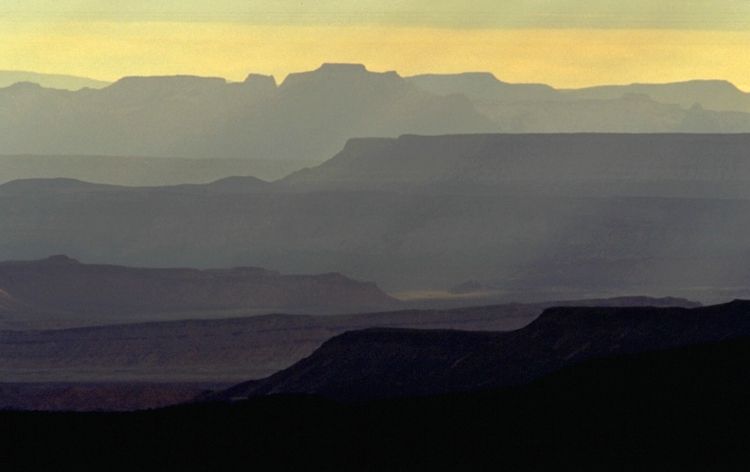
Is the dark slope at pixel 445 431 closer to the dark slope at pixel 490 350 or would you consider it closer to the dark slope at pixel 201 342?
the dark slope at pixel 490 350

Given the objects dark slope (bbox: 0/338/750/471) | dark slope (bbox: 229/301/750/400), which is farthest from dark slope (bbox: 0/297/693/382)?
dark slope (bbox: 0/338/750/471)

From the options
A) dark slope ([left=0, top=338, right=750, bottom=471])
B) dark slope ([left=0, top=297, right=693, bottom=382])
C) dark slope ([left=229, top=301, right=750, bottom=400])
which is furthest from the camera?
dark slope ([left=0, top=297, right=693, bottom=382])

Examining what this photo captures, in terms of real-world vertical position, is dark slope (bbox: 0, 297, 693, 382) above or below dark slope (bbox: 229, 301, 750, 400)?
above

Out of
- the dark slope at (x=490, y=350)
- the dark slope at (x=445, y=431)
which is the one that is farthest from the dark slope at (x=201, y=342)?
the dark slope at (x=445, y=431)

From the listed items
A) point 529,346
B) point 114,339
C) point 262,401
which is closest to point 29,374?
point 114,339

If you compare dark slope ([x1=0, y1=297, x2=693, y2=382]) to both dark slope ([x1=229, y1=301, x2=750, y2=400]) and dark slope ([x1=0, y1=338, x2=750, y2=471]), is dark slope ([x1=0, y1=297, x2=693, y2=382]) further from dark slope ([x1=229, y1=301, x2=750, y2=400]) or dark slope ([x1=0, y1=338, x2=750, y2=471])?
dark slope ([x1=0, y1=338, x2=750, y2=471])

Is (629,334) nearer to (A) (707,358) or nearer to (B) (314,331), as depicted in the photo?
(A) (707,358)

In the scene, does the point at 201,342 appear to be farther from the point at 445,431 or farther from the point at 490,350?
the point at 445,431
